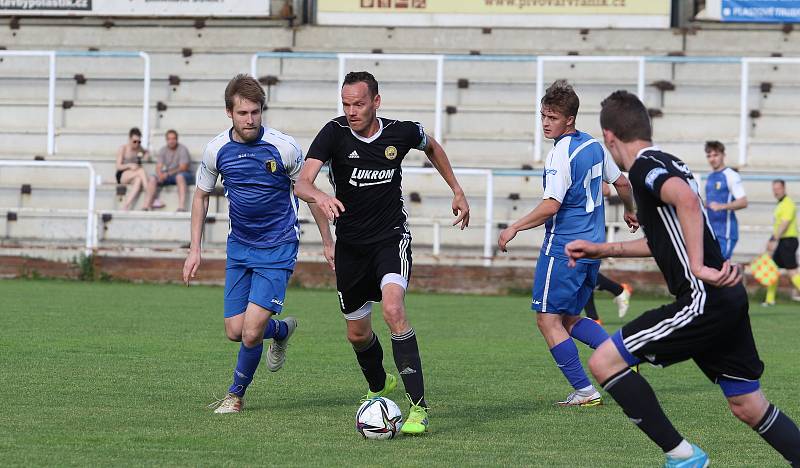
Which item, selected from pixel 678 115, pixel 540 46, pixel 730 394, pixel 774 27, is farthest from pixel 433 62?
pixel 730 394

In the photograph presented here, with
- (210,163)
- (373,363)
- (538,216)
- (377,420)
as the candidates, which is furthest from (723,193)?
(377,420)

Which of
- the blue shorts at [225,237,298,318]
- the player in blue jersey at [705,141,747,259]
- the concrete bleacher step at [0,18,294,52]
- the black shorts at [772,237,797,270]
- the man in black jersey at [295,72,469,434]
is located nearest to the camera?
the man in black jersey at [295,72,469,434]

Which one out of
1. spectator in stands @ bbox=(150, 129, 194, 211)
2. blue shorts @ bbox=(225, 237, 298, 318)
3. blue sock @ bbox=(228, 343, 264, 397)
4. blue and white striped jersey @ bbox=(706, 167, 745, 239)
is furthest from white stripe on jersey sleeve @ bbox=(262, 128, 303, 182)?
spectator in stands @ bbox=(150, 129, 194, 211)

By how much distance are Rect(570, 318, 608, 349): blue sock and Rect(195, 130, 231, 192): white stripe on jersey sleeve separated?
103 inches

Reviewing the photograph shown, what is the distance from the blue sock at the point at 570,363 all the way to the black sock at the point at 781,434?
2.57m

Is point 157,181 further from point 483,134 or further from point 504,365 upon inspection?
point 504,365

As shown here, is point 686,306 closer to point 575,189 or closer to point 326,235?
point 575,189

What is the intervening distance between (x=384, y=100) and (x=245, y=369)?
1585 cm

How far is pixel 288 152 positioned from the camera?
25.3ft

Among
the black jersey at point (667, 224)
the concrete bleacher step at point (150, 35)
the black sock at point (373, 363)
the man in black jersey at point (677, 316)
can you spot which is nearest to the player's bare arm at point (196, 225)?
the black sock at point (373, 363)

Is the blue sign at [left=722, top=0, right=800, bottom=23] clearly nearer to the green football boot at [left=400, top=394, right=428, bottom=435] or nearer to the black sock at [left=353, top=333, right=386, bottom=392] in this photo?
the black sock at [left=353, top=333, right=386, bottom=392]

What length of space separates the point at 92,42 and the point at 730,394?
71.3 ft

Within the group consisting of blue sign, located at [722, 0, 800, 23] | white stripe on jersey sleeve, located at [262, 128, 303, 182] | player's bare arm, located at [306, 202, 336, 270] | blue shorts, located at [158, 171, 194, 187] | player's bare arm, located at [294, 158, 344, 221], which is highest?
blue sign, located at [722, 0, 800, 23]

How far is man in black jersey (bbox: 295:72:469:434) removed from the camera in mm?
7207
